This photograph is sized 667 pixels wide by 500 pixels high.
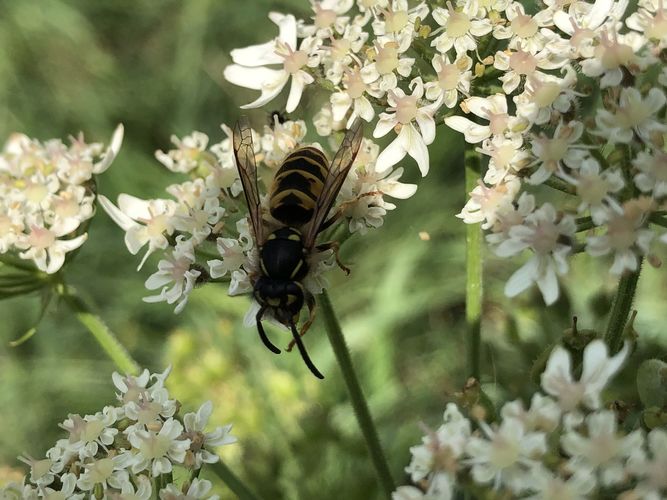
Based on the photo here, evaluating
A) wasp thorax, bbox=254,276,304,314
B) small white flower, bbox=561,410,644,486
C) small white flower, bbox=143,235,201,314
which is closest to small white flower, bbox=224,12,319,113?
small white flower, bbox=143,235,201,314

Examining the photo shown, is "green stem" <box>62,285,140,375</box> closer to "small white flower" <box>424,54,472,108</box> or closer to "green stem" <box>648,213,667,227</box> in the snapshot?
"small white flower" <box>424,54,472,108</box>

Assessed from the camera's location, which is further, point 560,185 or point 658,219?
point 560,185

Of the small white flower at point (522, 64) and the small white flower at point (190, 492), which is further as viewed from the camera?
the small white flower at point (522, 64)

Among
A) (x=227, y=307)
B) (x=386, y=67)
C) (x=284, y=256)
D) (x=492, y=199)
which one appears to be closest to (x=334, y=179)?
(x=284, y=256)

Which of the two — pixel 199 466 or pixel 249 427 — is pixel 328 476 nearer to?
pixel 249 427

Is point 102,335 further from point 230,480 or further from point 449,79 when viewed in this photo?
point 449,79

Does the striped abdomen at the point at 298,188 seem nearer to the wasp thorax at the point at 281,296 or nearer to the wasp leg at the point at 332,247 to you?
the wasp leg at the point at 332,247

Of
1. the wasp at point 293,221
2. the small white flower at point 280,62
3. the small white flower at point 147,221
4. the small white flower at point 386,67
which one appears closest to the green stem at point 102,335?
the small white flower at point 147,221

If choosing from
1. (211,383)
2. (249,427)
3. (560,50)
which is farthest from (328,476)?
(560,50)
